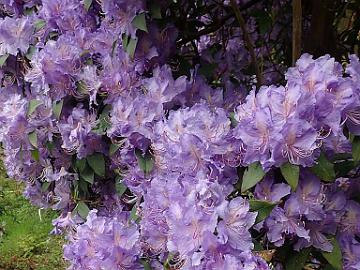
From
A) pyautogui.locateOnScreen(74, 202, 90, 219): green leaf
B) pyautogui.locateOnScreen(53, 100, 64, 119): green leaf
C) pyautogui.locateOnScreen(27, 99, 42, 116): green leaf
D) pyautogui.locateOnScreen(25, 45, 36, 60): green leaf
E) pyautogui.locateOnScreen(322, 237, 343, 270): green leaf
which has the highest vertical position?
pyautogui.locateOnScreen(25, 45, 36, 60): green leaf

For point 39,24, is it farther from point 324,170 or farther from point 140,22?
point 324,170

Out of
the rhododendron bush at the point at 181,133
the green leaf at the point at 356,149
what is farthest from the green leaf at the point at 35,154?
the green leaf at the point at 356,149

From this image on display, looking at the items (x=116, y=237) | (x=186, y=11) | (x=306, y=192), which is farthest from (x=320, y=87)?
(x=186, y=11)

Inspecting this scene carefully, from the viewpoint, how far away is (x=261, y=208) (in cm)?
127

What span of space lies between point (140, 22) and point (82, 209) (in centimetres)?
57

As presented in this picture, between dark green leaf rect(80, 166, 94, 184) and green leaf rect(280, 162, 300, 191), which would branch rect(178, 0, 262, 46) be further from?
green leaf rect(280, 162, 300, 191)

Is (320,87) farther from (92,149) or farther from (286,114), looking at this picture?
(92,149)

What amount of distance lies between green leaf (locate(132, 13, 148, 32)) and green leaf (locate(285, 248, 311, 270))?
62 centimetres

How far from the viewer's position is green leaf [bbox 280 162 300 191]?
47.5 inches

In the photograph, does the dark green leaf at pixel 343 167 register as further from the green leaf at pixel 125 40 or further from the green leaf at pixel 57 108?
the green leaf at pixel 57 108

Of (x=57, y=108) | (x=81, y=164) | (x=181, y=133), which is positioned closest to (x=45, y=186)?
(x=81, y=164)

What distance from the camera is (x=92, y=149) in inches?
71.4

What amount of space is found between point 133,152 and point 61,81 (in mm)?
253

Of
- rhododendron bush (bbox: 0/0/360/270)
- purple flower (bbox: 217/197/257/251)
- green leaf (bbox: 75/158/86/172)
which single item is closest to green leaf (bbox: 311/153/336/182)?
rhododendron bush (bbox: 0/0/360/270)
